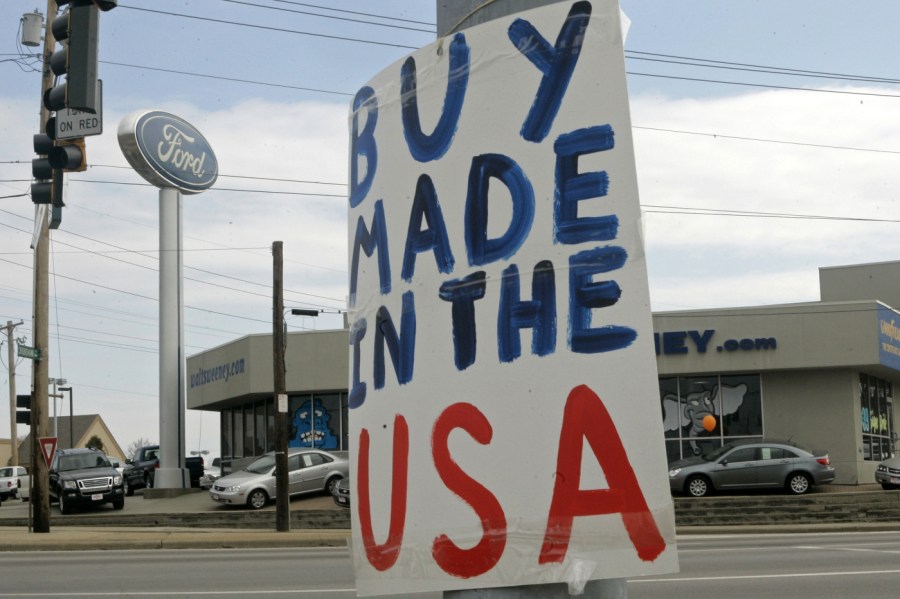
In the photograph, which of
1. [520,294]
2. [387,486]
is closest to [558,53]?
[520,294]

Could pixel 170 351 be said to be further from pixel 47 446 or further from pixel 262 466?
pixel 47 446

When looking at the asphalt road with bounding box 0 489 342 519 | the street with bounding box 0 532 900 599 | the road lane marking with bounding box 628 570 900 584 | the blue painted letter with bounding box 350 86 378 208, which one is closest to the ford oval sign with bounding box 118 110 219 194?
the asphalt road with bounding box 0 489 342 519

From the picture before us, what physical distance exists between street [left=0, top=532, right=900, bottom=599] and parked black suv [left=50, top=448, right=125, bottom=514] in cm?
1270

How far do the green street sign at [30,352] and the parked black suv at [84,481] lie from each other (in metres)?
8.65

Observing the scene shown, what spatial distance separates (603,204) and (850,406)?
33.9m

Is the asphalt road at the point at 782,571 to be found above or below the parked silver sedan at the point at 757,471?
below

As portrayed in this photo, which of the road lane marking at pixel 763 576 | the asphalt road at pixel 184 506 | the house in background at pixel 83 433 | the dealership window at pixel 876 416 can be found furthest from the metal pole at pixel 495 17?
the house in background at pixel 83 433

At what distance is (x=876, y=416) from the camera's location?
3650 cm

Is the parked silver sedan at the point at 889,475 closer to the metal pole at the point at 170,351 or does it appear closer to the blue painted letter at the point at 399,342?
the metal pole at the point at 170,351

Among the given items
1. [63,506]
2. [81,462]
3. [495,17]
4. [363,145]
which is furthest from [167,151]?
[495,17]

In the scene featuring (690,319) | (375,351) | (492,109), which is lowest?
(375,351)

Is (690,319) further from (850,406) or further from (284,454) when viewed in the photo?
(284,454)

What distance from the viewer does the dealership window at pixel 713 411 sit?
→ 3472 centimetres

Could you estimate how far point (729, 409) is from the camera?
3494 cm
